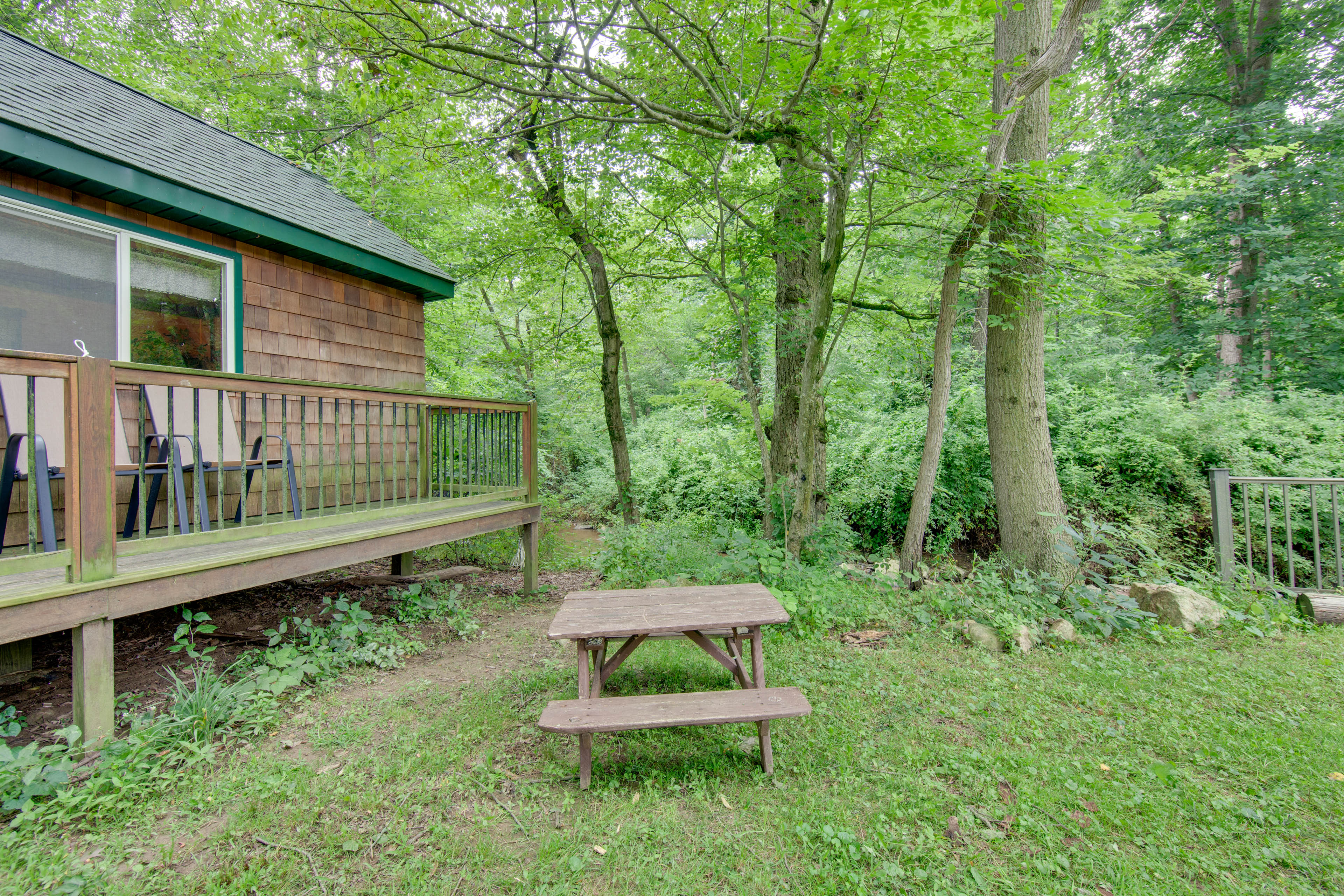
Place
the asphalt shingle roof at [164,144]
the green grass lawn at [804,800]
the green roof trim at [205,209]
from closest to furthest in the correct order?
1. the green grass lawn at [804,800]
2. the green roof trim at [205,209]
3. the asphalt shingle roof at [164,144]

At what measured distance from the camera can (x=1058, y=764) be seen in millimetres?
2633

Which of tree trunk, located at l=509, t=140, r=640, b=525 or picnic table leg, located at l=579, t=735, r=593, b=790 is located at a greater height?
tree trunk, located at l=509, t=140, r=640, b=525

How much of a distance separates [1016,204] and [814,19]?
219 centimetres

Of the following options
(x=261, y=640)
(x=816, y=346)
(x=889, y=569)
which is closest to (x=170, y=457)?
(x=261, y=640)

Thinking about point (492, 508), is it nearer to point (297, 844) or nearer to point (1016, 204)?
point (297, 844)

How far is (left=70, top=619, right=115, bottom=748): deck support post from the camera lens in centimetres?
249

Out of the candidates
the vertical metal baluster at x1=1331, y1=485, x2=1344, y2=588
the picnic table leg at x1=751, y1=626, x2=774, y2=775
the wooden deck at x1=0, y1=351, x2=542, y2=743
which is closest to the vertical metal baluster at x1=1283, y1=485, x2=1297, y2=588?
the vertical metal baluster at x1=1331, y1=485, x2=1344, y2=588

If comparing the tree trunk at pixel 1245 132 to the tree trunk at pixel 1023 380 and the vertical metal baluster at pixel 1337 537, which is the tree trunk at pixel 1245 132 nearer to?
the vertical metal baluster at pixel 1337 537

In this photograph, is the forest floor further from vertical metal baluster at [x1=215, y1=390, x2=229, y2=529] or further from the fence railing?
the fence railing

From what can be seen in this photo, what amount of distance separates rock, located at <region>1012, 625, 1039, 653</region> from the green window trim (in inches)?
Result: 241

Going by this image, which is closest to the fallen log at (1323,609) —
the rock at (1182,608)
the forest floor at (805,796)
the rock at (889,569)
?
the rock at (1182,608)

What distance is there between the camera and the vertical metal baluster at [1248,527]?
4.89 meters

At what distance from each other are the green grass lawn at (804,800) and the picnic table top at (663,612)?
2.18 ft

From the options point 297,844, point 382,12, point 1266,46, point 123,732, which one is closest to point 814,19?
point 382,12
